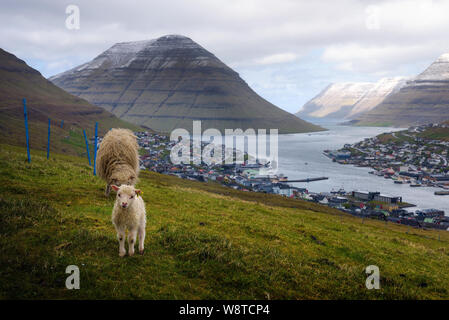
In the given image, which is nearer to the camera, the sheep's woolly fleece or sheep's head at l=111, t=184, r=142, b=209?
sheep's head at l=111, t=184, r=142, b=209

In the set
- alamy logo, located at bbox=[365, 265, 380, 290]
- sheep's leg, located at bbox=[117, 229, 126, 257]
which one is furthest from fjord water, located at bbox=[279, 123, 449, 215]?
sheep's leg, located at bbox=[117, 229, 126, 257]

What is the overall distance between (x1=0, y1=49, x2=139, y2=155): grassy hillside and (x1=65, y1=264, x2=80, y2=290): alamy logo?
7187 centimetres

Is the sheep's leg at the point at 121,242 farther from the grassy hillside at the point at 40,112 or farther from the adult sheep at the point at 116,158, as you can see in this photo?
the grassy hillside at the point at 40,112

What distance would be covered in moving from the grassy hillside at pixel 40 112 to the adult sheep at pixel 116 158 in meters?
64.5

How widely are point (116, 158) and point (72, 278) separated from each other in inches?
312

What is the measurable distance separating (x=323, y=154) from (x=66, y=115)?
114261 mm

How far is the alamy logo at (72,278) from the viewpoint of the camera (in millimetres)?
6414

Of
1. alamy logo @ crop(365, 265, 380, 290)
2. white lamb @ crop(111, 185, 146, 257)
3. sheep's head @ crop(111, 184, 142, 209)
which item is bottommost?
alamy logo @ crop(365, 265, 380, 290)

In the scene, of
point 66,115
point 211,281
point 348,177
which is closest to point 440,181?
point 348,177

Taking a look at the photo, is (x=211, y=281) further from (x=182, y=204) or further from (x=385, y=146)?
(x=385, y=146)

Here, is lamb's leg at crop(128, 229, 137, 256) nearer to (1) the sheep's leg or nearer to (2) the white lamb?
(2) the white lamb

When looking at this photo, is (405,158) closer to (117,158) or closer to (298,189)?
(298,189)

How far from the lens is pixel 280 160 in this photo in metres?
122

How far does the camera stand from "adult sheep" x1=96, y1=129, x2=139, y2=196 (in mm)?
13719
